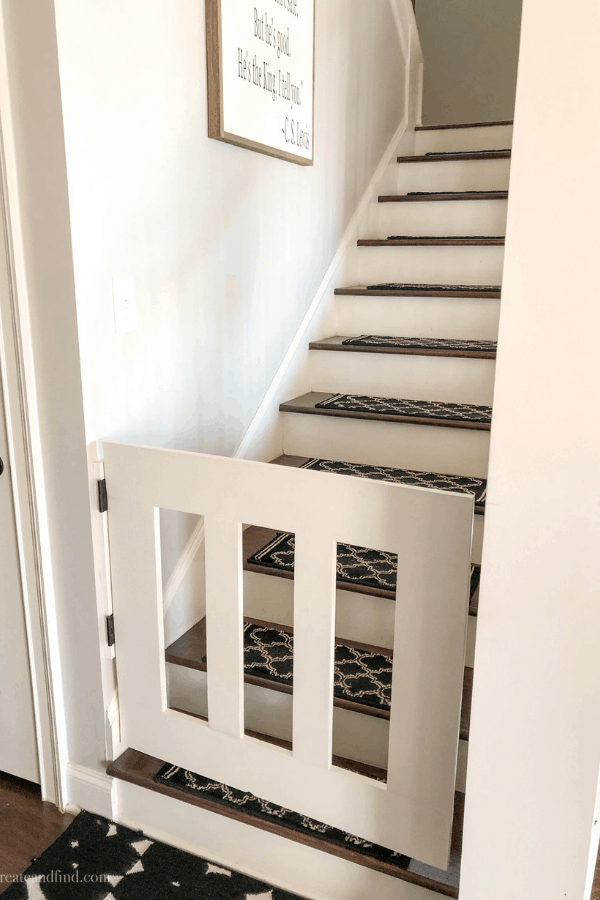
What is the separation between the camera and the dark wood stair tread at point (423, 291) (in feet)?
7.76

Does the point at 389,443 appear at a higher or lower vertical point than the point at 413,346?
lower

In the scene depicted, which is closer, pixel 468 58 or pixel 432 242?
pixel 432 242

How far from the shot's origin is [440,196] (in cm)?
281

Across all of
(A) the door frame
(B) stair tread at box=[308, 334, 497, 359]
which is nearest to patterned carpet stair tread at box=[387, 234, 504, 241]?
(B) stair tread at box=[308, 334, 497, 359]

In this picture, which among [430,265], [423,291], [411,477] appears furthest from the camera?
[430,265]

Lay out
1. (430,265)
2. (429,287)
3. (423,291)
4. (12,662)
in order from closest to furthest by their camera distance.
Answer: (12,662) < (423,291) < (429,287) < (430,265)

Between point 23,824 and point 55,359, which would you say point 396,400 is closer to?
point 55,359

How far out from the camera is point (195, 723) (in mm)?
1553

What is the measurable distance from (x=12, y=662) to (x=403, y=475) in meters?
1.19

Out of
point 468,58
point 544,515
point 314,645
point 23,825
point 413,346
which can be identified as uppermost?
point 468,58

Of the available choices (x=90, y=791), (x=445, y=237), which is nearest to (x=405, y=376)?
(x=445, y=237)

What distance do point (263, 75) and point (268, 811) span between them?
6.27ft

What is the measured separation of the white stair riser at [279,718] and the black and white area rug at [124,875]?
0.31 metres

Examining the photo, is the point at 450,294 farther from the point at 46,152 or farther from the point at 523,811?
the point at 523,811
